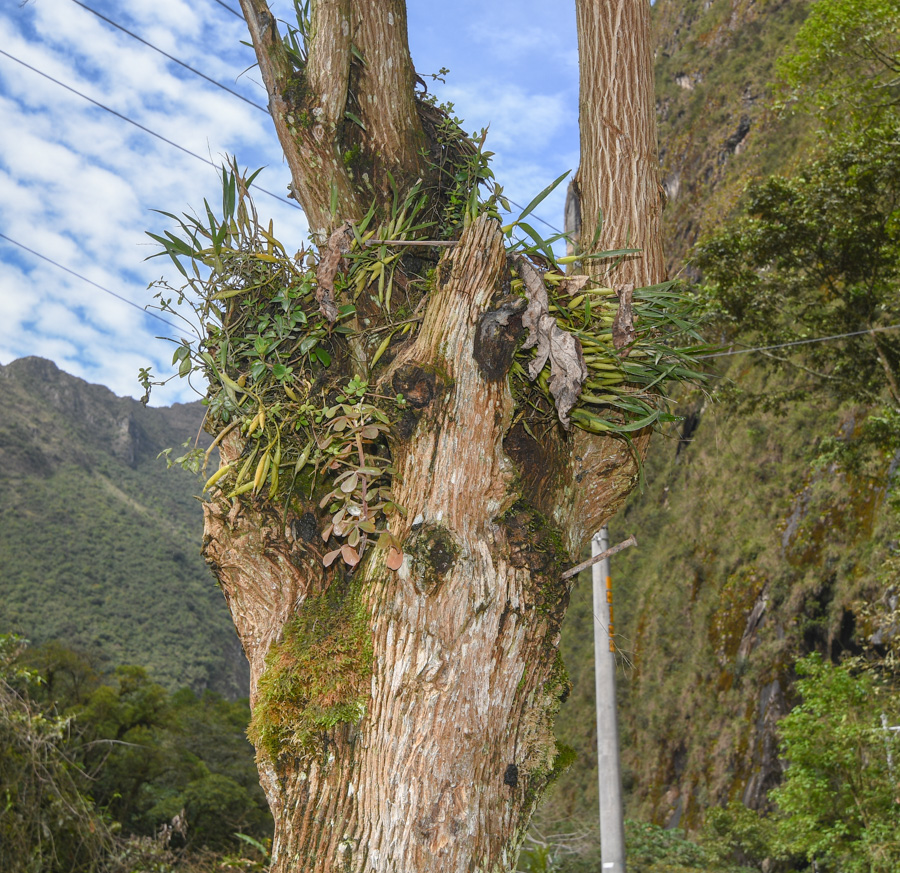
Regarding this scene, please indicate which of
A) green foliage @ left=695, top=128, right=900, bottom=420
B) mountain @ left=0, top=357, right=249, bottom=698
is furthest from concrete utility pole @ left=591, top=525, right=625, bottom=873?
mountain @ left=0, top=357, right=249, bottom=698

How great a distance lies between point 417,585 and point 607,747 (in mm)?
5877

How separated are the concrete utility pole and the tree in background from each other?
4.68 metres

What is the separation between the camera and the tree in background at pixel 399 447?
5.87ft

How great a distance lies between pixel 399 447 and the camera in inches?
79.7

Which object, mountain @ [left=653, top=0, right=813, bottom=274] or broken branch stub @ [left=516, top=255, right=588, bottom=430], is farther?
mountain @ [left=653, top=0, right=813, bottom=274]

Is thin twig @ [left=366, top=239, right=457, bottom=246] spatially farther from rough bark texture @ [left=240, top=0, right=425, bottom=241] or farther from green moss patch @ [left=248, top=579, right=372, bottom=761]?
green moss patch @ [left=248, top=579, right=372, bottom=761]

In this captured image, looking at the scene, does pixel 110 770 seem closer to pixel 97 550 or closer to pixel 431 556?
pixel 431 556

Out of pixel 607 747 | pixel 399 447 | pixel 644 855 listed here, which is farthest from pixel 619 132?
pixel 644 855

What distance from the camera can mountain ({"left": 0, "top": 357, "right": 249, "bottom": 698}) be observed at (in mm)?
37125

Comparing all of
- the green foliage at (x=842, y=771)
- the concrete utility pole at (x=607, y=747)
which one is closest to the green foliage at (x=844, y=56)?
the concrete utility pole at (x=607, y=747)

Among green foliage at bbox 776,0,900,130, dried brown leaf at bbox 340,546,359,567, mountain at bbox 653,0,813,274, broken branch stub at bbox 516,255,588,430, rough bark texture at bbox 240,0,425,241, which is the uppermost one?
mountain at bbox 653,0,813,274

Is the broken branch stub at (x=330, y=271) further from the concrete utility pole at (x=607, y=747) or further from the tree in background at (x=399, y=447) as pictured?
the concrete utility pole at (x=607, y=747)

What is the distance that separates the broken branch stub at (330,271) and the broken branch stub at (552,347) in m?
0.53

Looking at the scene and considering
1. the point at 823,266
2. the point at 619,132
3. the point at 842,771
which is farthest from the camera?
the point at 823,266
